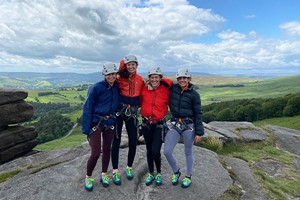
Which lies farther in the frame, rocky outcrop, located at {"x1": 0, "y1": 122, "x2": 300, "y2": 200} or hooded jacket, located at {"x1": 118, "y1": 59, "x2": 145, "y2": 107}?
rocky outcrop, located at {"x1": 0, "y1": 122, "x2": 300, "y2": 200}

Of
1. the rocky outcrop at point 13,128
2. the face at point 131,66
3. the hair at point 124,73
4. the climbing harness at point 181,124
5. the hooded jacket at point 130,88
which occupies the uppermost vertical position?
the face at point 131,66

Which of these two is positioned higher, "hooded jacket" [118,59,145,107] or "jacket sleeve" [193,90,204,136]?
"hooded jacket" [118,59,145,107]

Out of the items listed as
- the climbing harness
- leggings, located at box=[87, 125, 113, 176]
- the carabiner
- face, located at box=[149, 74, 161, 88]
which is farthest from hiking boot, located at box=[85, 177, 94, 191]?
face, located at box=[149, 74, 161, 88]

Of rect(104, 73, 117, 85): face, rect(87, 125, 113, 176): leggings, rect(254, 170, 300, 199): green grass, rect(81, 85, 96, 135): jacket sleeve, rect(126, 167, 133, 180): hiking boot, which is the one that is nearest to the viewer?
rect(81, 85, 96, 135): jacket sleeve

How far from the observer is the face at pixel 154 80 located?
37.1 feet

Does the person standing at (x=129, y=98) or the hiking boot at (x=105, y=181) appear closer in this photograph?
the person standing at (x=129, y=98)

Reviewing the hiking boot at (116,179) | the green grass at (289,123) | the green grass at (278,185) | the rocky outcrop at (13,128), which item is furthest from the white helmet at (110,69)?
the green grass at (289,123)

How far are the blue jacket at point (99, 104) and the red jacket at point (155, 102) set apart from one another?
4.17 feet

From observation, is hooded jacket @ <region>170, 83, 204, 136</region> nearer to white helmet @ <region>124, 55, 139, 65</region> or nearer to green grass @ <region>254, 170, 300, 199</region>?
white helmet @ <region>124, 55, 139, 65</region>

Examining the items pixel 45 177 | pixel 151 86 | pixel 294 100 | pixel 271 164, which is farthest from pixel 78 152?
pixel 294 100

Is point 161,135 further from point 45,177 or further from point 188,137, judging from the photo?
point 45,177

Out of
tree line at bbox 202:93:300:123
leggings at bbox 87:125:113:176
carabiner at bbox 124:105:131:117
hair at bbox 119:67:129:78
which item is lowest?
tree line at bbox 202:93:300:123

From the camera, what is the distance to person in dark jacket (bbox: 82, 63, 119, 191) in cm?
1095

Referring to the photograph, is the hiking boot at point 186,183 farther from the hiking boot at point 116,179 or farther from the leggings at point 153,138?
the hiking boot at point 116,179
